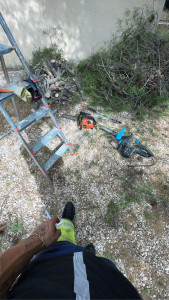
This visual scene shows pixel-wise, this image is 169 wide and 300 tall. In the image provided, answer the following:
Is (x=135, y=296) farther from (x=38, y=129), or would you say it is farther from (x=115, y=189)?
(x=38, y=129)

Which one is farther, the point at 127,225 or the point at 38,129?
the point at 38,129

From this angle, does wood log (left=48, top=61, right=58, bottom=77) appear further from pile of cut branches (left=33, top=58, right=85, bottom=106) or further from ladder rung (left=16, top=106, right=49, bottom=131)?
ladder rung (left=16, top=106, right=49, bottom=131)

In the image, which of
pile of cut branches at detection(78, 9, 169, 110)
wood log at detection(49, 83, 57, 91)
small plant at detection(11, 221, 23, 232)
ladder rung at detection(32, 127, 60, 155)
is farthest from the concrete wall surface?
small plant at detection(11, 221, 23, 232)

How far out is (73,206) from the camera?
2.80 meters

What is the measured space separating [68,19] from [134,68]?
2527mm

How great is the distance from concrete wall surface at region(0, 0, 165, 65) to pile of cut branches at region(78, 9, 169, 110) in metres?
0.31

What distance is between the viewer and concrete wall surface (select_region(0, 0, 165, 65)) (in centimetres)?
447

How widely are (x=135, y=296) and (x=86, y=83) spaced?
494 cm

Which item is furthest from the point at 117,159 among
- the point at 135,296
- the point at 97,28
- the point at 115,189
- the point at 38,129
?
the point at 97,28

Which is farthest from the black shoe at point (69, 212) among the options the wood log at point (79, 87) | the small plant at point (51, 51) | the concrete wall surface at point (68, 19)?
the concrete wall surface at point (68, 19)

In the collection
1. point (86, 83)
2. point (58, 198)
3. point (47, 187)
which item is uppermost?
point (86, 83)

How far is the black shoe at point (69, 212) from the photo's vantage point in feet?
8.61

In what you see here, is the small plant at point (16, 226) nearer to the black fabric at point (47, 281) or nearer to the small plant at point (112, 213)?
the small plant at point (112, 213)

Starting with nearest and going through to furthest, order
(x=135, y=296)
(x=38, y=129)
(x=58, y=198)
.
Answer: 1. (x=135, y=296)
2. (x=58, y=198)
3. (x=38, y=129)
